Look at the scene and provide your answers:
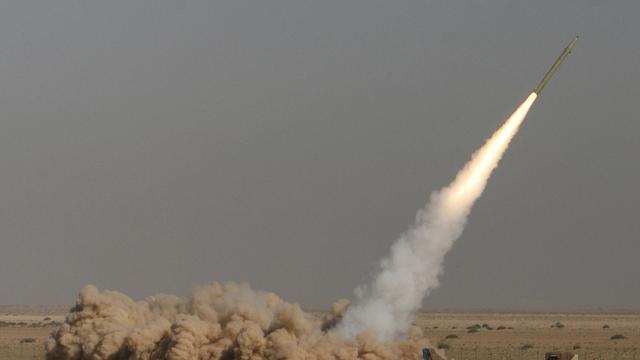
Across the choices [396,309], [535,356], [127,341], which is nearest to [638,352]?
[535,356]

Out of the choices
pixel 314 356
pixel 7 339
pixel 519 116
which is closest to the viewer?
pixel 314 356

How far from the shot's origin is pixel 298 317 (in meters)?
42.9

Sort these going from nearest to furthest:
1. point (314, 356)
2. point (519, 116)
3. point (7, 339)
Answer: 1. point (314, 356)
2. point (519, 116)
3. point (7, 339)

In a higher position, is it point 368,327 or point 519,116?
point 519,116

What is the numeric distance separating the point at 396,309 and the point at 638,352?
29.9 metres

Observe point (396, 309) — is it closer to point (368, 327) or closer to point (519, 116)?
point (368, 327)

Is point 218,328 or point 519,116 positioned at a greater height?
point 519,116

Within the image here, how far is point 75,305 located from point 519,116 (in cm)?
1437

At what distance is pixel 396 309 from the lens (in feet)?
146

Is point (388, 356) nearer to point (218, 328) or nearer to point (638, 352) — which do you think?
point (218, 328)

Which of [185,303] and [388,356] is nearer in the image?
[388,356]

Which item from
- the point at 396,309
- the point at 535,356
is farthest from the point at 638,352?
the point at 396,309

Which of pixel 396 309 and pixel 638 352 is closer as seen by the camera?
pixel 396 309

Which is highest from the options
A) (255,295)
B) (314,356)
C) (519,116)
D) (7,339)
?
(7,339)
